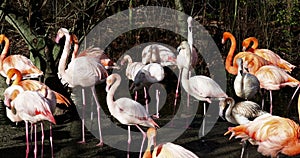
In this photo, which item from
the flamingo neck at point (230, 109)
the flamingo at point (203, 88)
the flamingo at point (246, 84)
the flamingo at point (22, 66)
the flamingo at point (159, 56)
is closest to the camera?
the flamingo neck at point (230, 109)

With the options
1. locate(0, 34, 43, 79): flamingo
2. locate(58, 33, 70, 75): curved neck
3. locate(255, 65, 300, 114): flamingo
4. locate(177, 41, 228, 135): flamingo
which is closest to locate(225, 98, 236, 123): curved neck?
locate(177, 41, 228, 135): flamingo

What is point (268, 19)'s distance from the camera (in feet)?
29.2

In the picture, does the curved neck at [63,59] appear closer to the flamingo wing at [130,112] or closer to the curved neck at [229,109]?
the flamingo wing at [130,112]

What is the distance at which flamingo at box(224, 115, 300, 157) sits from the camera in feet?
14.0

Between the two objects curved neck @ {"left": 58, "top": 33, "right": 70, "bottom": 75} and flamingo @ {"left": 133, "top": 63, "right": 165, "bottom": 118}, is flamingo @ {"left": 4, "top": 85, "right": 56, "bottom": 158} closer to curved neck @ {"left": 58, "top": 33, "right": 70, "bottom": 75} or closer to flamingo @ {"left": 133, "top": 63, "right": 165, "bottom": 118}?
curved neck @ {"left": 58, "top": 33, "right": 70, "bottom": 75}

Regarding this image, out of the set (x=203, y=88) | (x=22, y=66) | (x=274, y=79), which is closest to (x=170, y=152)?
(x=203, y=88)

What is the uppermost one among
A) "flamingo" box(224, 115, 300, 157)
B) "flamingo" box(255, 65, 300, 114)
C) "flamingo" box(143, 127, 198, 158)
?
"flamingo" box(255, 65, 300, 114)

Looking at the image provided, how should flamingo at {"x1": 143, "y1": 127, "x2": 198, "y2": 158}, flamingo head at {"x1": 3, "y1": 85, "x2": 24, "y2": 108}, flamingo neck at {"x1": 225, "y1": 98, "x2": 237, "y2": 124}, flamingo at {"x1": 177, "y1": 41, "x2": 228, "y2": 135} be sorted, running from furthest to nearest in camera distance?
1. flamingo at {"x1": 177, "y1": 41, "x2": 228, "y2": 135}
2. flamingo head at {"x1": 3, "y1": 85, "x2": 24, "y2": 108}
3. flamingo neck at {"x1": 225, "y1": 98, "x2": 237, "y2": 124}
4. flamingo at {"x1": 143, "y1": 127, "x2": 198, "y2": 158}

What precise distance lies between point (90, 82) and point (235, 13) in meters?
3.65

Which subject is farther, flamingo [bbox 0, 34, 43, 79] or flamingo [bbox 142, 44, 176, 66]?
flamingo [bbox 142, 44, 176, 66]

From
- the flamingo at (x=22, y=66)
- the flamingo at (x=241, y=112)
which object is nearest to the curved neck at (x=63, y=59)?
the flamingo at (x=22, y=66)

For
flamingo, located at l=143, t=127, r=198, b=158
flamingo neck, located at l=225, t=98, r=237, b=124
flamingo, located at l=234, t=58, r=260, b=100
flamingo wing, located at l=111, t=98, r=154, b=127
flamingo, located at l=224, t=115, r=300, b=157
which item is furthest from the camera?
flamingo, located at l=234, t=58, r=260, b=100

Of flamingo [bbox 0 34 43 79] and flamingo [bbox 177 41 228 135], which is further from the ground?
flamingo [bbox 0 34 43 79]

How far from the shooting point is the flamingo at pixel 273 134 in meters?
4.26
